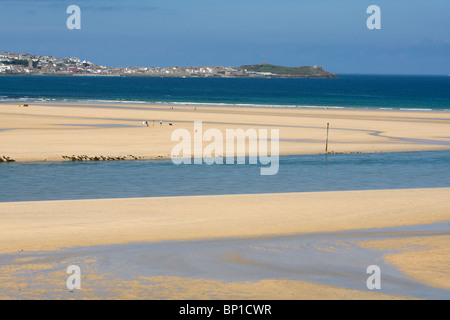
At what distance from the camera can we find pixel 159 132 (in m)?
42.7

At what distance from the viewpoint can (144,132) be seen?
4253 centimetres

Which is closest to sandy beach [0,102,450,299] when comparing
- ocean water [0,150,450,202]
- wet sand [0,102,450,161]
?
ocean water [0,150,450,202]

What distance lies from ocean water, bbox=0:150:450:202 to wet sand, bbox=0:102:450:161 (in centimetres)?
288

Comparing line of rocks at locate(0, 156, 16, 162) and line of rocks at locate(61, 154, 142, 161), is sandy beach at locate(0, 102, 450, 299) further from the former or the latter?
line of rocks at locate(0, 156, 16, 162)

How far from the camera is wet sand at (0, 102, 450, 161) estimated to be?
35.0m

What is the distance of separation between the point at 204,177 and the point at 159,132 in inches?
606

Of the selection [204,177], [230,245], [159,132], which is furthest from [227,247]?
[159,132]

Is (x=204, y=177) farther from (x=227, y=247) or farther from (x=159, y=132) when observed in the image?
(x=159, y=132)

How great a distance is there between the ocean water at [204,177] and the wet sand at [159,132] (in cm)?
288

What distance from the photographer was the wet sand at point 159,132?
35.0 m

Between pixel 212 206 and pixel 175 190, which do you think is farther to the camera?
pixel 175 190

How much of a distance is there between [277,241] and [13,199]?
10.1 metres

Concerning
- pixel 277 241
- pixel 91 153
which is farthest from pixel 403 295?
pixel 91 153

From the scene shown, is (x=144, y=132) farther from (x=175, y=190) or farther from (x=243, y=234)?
(x=243, y=234)
